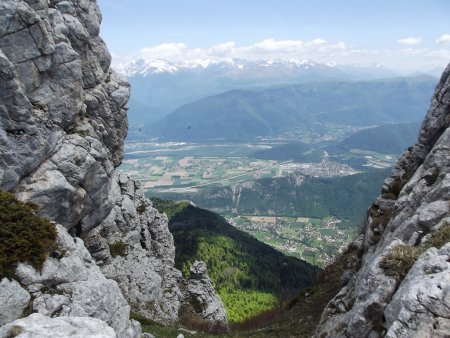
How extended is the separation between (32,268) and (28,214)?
320 centimetres

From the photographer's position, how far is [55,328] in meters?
17.2

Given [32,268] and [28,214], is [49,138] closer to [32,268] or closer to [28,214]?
[28,214]

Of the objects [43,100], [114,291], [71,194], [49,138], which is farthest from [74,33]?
[114,291]

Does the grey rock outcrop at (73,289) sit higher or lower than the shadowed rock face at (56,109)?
lower

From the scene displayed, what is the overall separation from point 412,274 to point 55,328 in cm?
1561

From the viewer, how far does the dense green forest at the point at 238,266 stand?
117m

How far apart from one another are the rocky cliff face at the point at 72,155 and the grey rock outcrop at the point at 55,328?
9.48 feet

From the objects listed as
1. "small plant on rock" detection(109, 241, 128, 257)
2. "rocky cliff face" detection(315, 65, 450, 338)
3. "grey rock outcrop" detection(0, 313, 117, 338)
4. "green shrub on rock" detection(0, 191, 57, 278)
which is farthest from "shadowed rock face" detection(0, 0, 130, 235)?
"rocky cliff face" detection(315, 65, 450, 338)

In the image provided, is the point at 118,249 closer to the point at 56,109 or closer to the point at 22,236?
the point at 56,109

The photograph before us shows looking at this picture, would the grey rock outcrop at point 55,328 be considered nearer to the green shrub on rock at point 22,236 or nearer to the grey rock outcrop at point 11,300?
the grey rock outcrop at point 11,300

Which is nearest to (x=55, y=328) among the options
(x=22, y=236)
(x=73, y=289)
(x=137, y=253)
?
(x=73, y=289)

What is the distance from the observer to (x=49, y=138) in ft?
125

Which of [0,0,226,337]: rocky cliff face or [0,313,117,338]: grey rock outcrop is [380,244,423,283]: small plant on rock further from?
[0,0,226,337]: rocky cliff face

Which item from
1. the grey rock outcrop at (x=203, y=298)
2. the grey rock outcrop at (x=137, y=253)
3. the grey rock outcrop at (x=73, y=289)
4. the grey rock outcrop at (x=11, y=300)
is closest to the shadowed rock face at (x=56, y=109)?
the grey rock outcrop at (x=137, y=253)
